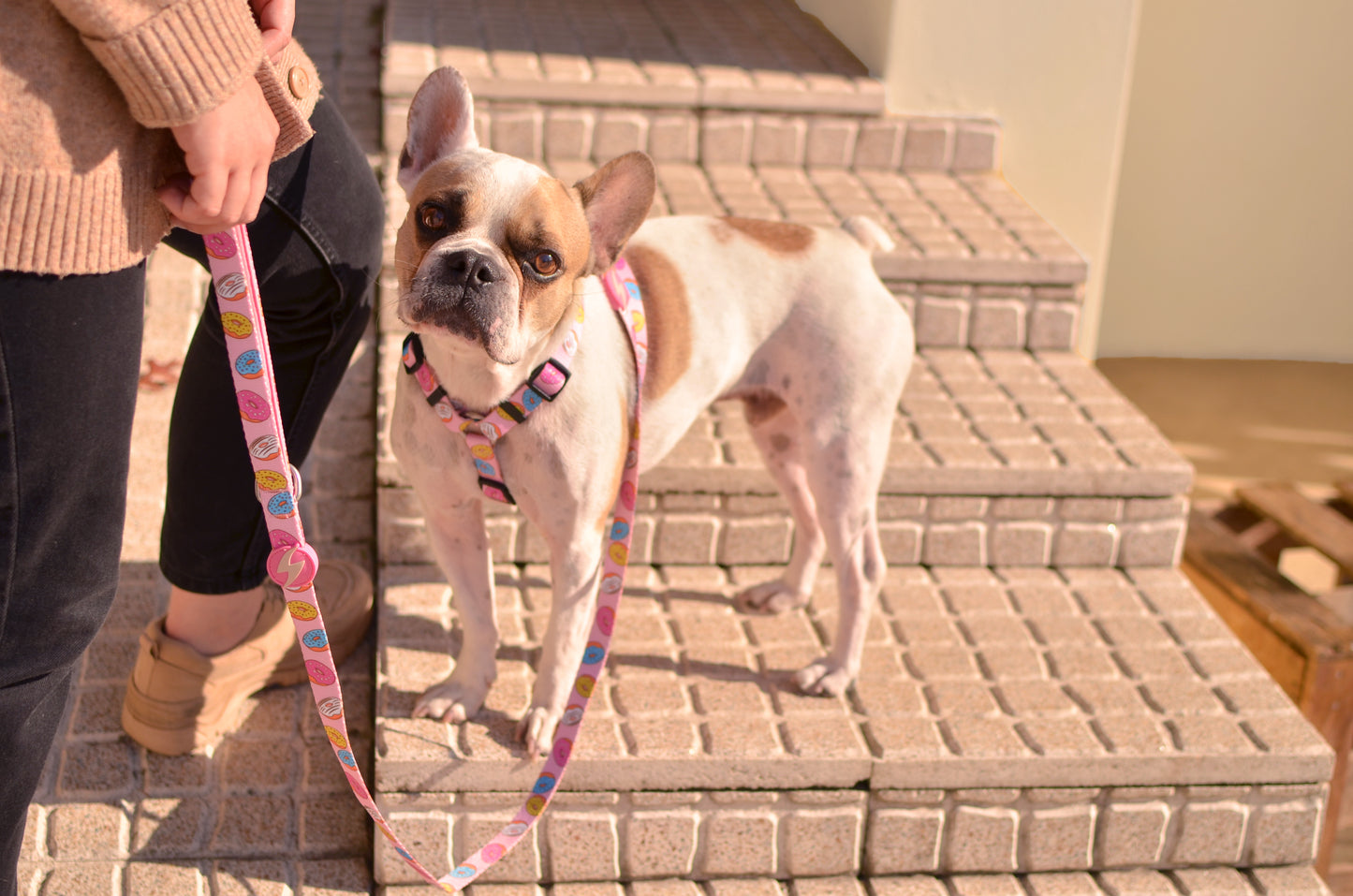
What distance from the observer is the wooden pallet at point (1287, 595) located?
318 centimetres

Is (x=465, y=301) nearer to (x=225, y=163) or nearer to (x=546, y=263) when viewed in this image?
(x=546, y=263)

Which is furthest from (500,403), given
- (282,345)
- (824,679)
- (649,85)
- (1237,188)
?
(1237,188)

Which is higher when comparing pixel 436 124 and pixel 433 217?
pixel 436 124

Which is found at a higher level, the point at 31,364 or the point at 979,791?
the point at 31,364

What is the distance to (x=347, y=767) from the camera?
190 cm

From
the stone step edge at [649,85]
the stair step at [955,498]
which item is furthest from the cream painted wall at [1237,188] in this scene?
the stair step at [955,498]

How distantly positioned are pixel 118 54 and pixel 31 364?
1.08 ft

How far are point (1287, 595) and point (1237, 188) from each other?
7.52 ft

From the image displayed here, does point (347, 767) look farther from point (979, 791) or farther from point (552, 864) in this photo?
point (979, 791)

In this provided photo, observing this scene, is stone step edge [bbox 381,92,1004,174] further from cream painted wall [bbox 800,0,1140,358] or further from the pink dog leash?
the pink dog leash

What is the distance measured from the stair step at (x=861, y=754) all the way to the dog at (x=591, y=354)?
0.13 m

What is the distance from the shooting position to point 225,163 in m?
1.38

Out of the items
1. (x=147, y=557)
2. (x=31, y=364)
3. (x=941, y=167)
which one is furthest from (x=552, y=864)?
(x=941, y=167)

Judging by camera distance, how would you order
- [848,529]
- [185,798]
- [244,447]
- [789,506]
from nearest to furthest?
[244,447], [185,798], [848,529], [789,506]
